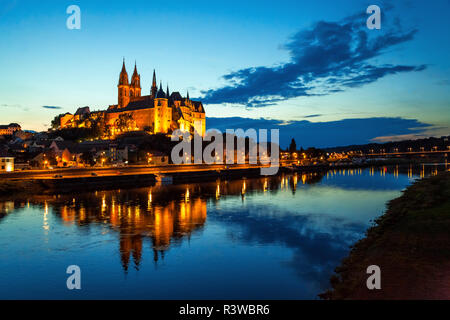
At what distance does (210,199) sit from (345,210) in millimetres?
12669

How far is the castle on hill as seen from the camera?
11481 cm

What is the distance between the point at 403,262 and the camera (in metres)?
10.8

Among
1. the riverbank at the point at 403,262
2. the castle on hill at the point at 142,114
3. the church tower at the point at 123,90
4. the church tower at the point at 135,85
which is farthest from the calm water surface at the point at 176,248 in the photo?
the church tower at the point at 135,85

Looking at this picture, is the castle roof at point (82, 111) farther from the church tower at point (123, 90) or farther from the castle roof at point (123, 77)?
the castle roof at point (123, 77)

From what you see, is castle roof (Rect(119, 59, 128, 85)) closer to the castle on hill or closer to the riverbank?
the castle on hill

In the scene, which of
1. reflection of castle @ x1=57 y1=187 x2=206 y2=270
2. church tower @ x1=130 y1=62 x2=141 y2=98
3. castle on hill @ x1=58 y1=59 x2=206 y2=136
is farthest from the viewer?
church tower @ x1=130 y1=62 x2=141 y2=98

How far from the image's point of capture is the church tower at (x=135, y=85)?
456ft

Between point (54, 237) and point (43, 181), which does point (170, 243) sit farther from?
point (43, 181)

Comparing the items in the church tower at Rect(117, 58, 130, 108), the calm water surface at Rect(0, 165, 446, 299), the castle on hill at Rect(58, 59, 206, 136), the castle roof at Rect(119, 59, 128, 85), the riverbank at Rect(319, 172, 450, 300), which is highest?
the castle roof at Rect(119, 59, 128, 85)

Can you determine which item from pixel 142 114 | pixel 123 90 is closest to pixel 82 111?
pixel 123 90

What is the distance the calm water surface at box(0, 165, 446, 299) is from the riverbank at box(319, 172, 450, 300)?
0.77 meters

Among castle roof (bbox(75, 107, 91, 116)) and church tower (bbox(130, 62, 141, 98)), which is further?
castle roof (bbox(75, 107, 91, 116))

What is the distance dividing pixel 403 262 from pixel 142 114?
114821 mm

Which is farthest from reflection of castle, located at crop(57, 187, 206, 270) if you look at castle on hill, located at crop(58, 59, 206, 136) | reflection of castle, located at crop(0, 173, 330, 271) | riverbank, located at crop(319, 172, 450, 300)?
castle on hill, located at crop(58, 59, 206, 136)
